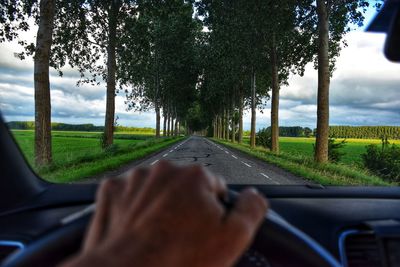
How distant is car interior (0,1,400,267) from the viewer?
1179mm

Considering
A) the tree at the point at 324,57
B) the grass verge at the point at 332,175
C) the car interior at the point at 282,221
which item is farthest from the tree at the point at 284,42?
the car interior at the point at 282,221

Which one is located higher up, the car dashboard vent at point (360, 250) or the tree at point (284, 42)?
the tree at point (284, 42)

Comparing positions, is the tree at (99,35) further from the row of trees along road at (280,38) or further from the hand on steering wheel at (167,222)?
the hand on steering wheel at (167,222)

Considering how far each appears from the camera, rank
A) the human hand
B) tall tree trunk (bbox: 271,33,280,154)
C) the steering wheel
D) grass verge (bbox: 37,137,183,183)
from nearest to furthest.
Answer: the human hand
the steering wheel
grass verge (bbox: 37,137,183,183)
tall tree trunk (bbox: 271,33,280,154)

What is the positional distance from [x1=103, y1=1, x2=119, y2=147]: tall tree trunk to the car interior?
69.6 ft

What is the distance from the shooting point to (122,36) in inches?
992

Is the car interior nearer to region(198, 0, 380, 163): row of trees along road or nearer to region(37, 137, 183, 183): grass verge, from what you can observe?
region(37, 137, 183, 183): grass verge

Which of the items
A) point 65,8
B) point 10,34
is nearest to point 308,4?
point 65,8

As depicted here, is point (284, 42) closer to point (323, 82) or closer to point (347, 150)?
point (323, 82)

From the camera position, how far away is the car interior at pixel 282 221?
1.18m

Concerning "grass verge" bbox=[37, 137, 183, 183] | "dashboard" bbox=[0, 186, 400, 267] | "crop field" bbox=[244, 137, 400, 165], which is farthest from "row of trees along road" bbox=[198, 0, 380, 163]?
"dashboard" bbox=[0, 186, 400, 267]

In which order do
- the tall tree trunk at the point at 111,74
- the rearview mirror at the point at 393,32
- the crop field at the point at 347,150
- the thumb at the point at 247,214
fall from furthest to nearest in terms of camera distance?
the tall tree trunk at the point at 111,74 < the crop field at the point at 347,150 < the rearview mirror at the point at 393,32 < the thumb at the point at 247,214

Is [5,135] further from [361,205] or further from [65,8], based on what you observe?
[65,8]

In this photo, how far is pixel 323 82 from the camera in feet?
58.0
